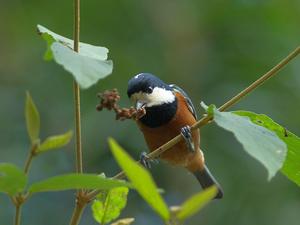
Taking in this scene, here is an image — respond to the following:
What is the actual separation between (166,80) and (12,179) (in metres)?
4.12

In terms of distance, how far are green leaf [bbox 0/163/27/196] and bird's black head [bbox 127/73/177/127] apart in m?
1.58

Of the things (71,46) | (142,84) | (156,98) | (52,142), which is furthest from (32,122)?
(156,98)

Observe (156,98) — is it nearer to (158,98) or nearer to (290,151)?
(158,98)

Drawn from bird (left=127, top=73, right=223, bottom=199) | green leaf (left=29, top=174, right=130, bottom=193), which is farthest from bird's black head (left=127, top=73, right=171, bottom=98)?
green leaf (left=29, top=174, right=130, bottom=193)

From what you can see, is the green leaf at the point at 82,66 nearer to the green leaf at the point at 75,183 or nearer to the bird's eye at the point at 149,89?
the green leaf at the point at 75,183

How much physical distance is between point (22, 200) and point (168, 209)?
0.29 meters

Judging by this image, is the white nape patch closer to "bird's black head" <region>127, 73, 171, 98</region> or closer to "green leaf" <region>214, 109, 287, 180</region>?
"bird's black head" <region>127, 73, 171, 98</region>

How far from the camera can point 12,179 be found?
37.9 inches

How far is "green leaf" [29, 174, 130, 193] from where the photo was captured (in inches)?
38.4

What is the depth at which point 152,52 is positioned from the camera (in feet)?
17.5

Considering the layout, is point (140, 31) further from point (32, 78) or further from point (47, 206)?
point (47, 206)

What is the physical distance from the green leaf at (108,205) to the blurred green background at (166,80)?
3244 mm

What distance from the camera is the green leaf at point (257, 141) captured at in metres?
1.06

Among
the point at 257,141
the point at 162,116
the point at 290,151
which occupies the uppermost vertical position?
the point at 257,141
